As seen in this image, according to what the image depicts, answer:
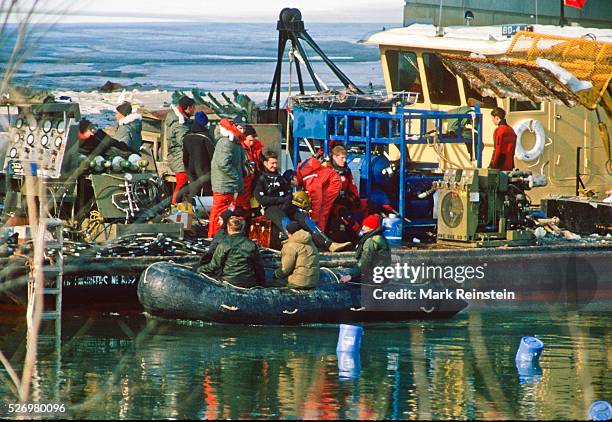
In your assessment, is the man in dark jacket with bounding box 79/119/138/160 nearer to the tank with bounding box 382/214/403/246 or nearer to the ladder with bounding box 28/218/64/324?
the ladder with bounding box 28/218/64/324

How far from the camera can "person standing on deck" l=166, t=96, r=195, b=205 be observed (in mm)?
17969

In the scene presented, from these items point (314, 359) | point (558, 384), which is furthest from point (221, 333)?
point (558, 384)

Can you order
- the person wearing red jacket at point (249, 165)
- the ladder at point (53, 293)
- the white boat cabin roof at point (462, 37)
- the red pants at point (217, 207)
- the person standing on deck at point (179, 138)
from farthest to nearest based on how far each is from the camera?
the white boat cabin roof at point (462, 37) → the person standing on deck at point (179, 138) → the person wearing red jacket at point (249, 165) → the red pants at point (217, 207) → the ladder at point (53, 293)

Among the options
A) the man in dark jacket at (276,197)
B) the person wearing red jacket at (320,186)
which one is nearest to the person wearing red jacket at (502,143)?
the person wearing red jacket at (320,186)

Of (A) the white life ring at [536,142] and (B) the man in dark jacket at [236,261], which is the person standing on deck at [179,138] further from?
(A) the white life ring at [536,142]

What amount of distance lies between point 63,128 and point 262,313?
3.59 meters

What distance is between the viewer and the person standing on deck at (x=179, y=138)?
17969 millimetres

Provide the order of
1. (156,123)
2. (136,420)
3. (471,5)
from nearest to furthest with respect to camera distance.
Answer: (136,420), (156,123), (471,5)

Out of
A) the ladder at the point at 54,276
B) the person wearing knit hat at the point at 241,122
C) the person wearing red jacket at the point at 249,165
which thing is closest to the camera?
the ladder at the point at 54,276

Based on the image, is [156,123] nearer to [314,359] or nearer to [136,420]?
[314,359]

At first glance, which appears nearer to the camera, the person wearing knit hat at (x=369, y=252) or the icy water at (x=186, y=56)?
the person wearing knit hat at (x=369, y=252)

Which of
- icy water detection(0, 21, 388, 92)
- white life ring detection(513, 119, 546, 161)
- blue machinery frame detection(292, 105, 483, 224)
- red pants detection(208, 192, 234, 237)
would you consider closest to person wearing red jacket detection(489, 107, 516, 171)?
blue machinery frame detection(292, 105, 483, 224)

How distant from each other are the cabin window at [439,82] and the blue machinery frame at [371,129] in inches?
36.6

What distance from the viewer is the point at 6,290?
51.4 feet
